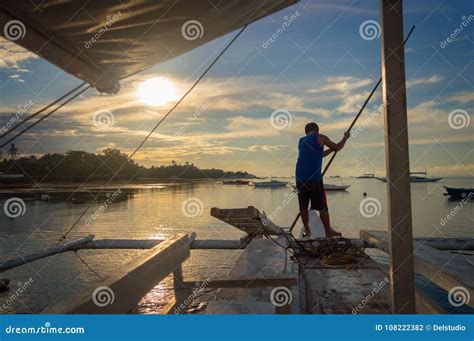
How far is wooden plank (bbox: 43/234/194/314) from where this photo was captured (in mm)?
1880

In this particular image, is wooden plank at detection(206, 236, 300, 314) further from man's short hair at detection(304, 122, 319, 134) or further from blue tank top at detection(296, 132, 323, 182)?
man's short hair at detection(304, 122, 319, 134)

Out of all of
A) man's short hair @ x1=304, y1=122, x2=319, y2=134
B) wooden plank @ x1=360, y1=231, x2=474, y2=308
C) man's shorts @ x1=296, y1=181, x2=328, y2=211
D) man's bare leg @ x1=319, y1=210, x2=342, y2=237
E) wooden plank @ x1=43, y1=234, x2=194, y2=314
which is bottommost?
wooden plank @ x1=43, y1=234, x2=194, y2=314

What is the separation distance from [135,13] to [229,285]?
10.1ft

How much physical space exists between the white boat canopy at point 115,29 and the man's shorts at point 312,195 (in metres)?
3.70

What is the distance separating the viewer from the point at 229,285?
2.85 metres

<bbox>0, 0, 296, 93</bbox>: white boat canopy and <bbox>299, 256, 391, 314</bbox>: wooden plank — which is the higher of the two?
<bbox>0, 0, 296, 93</bbox>: white boat canopy

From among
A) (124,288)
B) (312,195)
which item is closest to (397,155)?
(124,288)

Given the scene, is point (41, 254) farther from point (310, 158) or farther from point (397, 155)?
point (397, 155)

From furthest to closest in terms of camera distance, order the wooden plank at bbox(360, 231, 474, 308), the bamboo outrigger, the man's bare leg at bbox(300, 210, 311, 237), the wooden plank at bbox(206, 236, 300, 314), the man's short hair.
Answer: the man's bare leg at bbox(300, 210, 311, 237) < the man's short hair < the wooden plank at bbox(206, 236, 300, 314) < the wooden plank at bbox(360, 231, 474, 308) < the bamboo outrigger

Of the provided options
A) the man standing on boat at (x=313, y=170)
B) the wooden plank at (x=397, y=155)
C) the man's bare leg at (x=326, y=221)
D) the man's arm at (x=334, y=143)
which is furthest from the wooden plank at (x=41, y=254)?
the wooden plank at (x=397, y=155)

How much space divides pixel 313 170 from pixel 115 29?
4.99 meters

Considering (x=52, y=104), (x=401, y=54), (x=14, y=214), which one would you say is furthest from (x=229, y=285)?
(x=14, y=214)

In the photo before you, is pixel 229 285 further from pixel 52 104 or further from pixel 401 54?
pixel 52 104

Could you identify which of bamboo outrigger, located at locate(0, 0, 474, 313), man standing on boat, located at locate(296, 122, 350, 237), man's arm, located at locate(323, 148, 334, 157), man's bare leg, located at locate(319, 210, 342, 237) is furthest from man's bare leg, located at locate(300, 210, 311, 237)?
bamboo outrigger, located at locate(0, 0, 474, 313)
